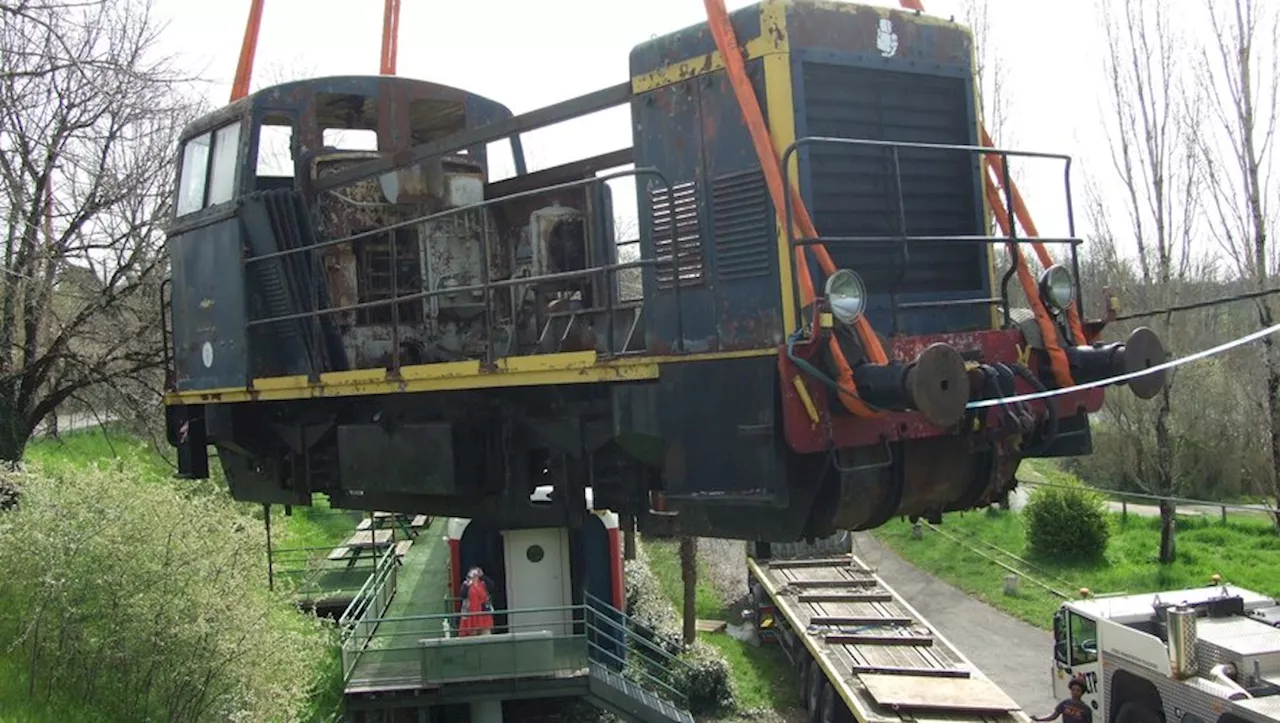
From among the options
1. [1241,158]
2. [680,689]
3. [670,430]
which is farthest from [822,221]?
[1241,158]

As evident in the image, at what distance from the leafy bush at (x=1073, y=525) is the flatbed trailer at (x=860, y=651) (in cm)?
439

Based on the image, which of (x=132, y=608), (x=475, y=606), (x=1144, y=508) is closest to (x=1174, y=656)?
(x=475, y=606)

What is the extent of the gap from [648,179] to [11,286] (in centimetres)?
1130

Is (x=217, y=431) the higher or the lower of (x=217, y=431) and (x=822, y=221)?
the lower

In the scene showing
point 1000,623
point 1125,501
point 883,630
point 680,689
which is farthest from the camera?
point 1125,501

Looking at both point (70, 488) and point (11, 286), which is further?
point (11, 286)

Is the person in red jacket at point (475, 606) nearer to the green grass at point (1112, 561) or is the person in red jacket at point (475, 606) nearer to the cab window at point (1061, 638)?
the cab window at point (1061, 638)

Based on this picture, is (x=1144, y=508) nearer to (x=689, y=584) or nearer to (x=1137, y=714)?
(x=689, y=584)

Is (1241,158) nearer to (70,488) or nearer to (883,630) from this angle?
(883,630)

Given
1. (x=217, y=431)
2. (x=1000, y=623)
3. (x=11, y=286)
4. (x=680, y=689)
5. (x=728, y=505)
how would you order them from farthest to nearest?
(x=1000, y=623)
(x=680, y=689)
(x=11, y=286)
(x=217, y=431)
(x=728, y=505)

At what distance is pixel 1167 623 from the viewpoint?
12.0 meters

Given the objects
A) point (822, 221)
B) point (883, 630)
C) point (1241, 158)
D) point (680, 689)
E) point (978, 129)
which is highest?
point (1241, 158)

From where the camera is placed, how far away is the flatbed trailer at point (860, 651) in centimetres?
1371

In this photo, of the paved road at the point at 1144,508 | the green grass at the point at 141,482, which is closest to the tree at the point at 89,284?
the green grass at the point at 141,482
